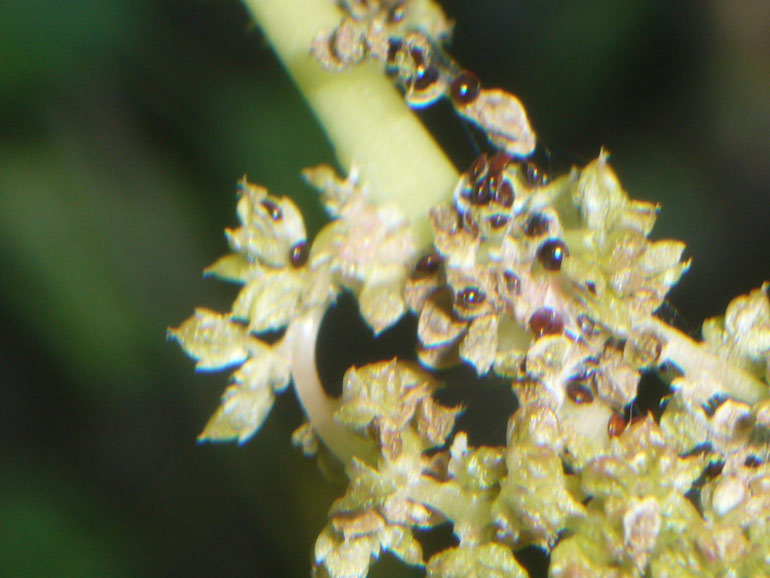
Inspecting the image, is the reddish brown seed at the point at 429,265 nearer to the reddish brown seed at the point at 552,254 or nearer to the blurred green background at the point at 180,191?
the reddish brown seed at the point at 552,254

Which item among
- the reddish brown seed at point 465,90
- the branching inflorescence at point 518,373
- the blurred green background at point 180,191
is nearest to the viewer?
the branching inflorescence at point 518,373

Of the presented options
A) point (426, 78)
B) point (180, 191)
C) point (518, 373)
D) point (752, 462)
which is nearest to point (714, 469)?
point (752, 462)

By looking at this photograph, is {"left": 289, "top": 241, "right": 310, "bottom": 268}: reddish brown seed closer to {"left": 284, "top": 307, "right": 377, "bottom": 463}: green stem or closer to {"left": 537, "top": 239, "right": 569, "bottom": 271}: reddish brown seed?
{"left": 284, "top": 307, "right": 377, "bottom": 463}: green stem

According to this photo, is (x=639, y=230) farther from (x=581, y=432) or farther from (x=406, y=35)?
(x=406, y=35)

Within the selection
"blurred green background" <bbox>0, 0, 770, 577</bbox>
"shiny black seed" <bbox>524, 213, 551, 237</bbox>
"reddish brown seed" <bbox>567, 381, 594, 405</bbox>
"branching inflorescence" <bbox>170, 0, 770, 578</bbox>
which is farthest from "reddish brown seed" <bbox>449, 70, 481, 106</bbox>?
"blurred green background" <bbox>0, 0, 770, 577</bbox>

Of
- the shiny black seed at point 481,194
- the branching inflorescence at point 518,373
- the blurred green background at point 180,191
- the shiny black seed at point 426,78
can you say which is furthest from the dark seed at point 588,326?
the blurred green background at point 180,191

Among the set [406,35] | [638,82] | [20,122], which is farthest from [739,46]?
[20,122]

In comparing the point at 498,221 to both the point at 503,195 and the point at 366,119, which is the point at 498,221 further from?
the point at 366,119
